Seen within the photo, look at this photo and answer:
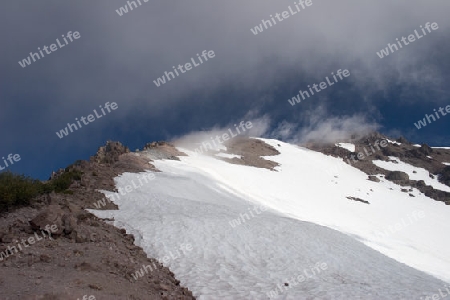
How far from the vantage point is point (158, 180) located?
27.7m

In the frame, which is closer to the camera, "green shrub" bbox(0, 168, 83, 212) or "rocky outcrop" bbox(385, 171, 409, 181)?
"green shrub" bbox(0, 168, 83, 212)

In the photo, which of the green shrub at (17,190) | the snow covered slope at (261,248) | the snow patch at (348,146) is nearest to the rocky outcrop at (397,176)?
the snow patch at (348,146)

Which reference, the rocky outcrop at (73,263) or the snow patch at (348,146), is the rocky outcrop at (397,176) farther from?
the rocky outcrop at (73,263)

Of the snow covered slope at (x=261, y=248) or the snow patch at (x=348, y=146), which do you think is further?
the snow patch at (x=348, y=146)

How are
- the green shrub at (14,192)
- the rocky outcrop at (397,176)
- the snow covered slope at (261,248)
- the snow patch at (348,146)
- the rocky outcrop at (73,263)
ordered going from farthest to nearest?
the snow patch at (348,146) → the rocky outcrop at (397,176) → the green shrub at (14,192) → the snow covered slope at (261,248) → the rocky outcrop at (73,263)

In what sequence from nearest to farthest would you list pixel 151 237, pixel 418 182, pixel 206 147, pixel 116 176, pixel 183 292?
pixel 183 292 < pixel 151 237 < pixel 116 176 < pixel 206 147 < pixel 418 182

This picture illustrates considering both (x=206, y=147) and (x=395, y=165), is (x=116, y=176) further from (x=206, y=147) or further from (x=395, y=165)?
(x=395, y=165)

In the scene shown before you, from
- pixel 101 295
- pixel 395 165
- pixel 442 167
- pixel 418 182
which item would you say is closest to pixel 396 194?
pixel 418 182

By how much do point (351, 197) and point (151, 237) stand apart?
144 feet

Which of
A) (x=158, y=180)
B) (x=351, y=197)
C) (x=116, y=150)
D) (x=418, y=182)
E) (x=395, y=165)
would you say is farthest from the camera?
(x=395, y=165)

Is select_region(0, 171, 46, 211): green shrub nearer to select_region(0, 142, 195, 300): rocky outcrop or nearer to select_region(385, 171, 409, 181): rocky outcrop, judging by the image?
select_region(0, 142, 195, 300): rocky outcrop

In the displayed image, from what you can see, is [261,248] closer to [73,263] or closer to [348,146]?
[73,263]

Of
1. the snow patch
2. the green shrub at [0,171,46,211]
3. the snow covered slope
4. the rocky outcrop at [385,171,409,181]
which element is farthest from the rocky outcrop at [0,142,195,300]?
the snow patch

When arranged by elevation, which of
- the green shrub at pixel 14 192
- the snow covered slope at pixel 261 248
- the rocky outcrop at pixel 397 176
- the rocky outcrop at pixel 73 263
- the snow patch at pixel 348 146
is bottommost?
the rocky outcrop at pixel 397 176
